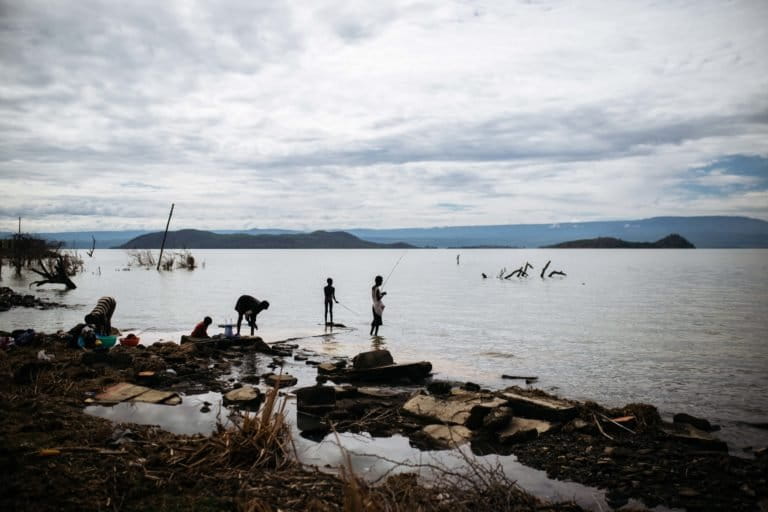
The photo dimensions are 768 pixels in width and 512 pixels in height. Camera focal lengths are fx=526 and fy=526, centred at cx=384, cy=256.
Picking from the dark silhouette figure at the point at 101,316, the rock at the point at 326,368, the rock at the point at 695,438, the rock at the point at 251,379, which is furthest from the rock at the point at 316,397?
the dark silhouette figure at the point at 101,316

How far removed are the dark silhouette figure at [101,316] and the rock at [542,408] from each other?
43.9 ft

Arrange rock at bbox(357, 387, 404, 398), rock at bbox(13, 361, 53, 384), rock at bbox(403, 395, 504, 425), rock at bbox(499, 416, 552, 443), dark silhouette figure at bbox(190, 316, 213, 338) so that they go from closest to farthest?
rock at bbox(499, 416, 552, 443) → rock at bbox(403, 395, 504, 425) → rock at bbox(13, 361, 53, 384) → rock at bbox(357, 387, 404, 398) → dark silhouette figure at bbox(190, 316, 213, 338)

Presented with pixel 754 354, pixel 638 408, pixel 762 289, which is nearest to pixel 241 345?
pixel 638 408

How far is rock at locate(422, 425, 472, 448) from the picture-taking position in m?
9.05

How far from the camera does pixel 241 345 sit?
17.3m

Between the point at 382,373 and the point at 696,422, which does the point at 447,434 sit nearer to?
the point at 382,373

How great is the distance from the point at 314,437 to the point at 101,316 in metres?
11.5

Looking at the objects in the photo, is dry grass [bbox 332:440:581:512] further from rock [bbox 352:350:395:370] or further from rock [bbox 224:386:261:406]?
rock [bbox 352:350:395:370]

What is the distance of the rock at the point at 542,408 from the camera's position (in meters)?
9.97

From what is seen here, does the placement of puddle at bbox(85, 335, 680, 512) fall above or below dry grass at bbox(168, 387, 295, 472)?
below

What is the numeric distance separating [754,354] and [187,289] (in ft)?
151

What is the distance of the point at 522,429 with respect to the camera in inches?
366

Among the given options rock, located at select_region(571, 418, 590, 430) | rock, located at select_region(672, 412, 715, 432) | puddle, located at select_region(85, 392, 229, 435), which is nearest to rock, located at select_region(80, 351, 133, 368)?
puddle, located at select_region(85, 392, 229, 435)

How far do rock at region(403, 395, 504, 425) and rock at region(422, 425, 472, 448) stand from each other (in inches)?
11.1
